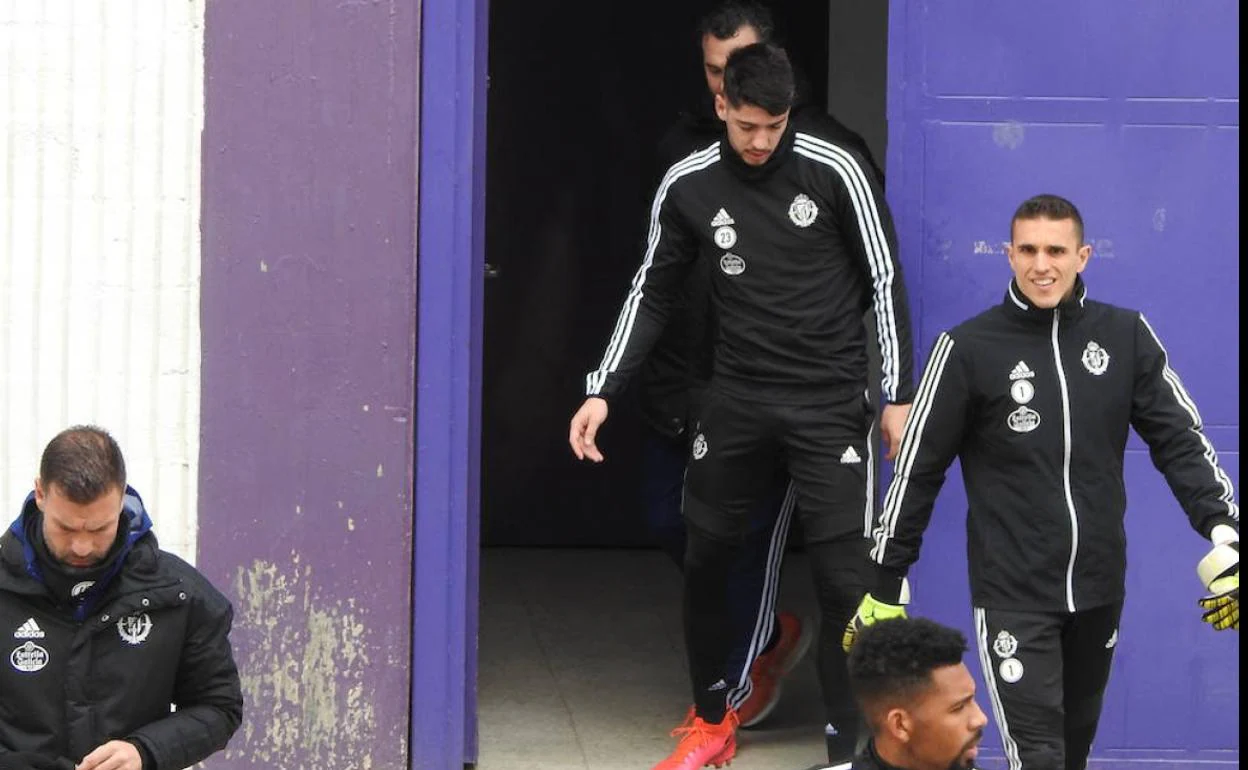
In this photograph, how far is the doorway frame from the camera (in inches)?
257

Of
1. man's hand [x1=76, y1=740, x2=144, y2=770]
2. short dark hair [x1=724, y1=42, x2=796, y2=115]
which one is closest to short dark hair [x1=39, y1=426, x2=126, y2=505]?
man's hand [x1=76, y1=740, x2=144, y2=770]

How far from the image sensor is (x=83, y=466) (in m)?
4.28

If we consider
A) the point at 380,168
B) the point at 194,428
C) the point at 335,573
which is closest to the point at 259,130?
the point at 380,168

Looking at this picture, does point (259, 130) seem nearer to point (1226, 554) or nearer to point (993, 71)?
point (993, 71)

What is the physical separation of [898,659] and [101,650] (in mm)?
Result: 1635

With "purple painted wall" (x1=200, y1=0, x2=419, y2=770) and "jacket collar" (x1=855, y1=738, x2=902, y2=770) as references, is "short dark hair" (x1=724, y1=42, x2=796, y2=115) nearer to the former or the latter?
"purple painted wall" (x1=200, y1=0, x2=419, y2=770)

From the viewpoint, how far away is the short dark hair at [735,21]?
22.7ft

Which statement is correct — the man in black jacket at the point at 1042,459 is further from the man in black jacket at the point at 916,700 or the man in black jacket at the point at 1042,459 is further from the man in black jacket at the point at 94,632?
the man in black jacket at the point at 94,632

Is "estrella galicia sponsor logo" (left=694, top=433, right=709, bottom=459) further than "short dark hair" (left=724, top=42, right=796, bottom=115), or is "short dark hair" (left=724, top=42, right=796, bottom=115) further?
"estrella galicia sponsor logo" (left=694, top=433, right=709, bottom=459)

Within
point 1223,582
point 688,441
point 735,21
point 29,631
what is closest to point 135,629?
point 29,631

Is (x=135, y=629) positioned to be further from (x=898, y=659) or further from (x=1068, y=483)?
(x=1068, y=483)

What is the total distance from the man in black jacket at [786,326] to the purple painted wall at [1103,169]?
280 millimetres

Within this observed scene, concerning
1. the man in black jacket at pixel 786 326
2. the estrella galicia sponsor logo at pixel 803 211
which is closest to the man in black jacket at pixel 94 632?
the man in black jacket at pixel 786 326

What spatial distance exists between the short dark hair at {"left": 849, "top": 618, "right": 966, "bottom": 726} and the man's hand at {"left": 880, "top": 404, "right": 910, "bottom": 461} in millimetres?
2220
